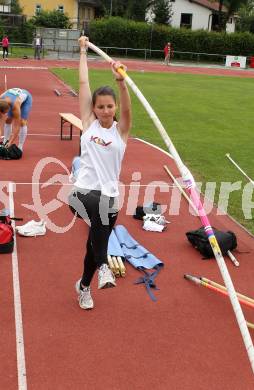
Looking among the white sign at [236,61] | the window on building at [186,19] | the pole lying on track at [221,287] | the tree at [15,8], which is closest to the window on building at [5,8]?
the tree at [15,8]

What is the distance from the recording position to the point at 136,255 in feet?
22.1

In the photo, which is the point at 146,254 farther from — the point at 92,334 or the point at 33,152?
the point at 33,152

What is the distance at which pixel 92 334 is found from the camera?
496 centimetres

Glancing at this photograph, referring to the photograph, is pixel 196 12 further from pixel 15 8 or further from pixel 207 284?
pixel 207 284

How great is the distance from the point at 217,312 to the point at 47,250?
246 centimetres

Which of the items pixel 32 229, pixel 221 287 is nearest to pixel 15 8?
pixel 32 229

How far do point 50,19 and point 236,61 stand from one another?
21.6 metres

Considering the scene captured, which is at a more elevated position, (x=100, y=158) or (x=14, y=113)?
(x=100, y=158)

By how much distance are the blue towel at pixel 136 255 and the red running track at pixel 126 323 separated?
0.35 feet

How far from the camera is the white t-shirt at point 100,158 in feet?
15.0

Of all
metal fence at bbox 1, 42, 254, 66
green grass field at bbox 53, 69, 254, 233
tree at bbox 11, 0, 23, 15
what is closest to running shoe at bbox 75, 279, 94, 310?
green grass field at bbox 53, 69, 254, 233

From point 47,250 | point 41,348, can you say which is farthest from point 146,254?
point 41,348

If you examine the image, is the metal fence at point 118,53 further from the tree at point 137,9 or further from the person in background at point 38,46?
the tree at point 137,9

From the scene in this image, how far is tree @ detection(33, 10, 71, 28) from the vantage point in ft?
187
